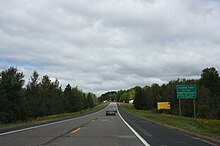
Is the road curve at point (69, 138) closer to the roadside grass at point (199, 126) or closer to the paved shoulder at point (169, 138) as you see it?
the paved shoulder at point (169, 138)

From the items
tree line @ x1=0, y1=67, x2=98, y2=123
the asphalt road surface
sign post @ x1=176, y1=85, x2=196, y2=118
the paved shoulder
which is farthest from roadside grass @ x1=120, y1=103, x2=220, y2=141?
tree line @ x1=0, y1=67, x2=98, y2=123

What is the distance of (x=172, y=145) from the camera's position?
13.0 meters

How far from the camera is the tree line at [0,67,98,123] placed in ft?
202

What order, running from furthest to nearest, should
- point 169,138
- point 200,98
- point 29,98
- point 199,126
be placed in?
point 200,98
point 29,98
point 199,126
point 169,138

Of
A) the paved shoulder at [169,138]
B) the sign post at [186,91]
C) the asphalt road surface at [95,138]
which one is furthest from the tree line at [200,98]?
the asphalt road surface at [95,138]

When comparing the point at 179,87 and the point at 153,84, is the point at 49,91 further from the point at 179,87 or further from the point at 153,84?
the point at 153,84

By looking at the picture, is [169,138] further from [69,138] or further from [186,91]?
[186,91]

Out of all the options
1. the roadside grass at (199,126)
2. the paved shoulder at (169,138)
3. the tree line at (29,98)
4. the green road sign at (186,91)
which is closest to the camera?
the paved shoulder at (169,138)

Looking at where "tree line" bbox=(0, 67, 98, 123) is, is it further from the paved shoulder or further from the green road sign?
the paved shoulder

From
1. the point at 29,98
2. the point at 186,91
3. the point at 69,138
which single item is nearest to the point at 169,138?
the point at 69,138

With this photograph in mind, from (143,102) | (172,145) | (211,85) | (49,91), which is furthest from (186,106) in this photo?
(172,145)

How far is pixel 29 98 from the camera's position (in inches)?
3327

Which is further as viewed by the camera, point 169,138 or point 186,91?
point 186,91

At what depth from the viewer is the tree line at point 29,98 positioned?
6160 centimetres
